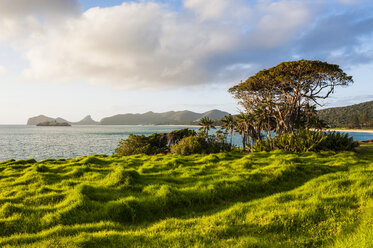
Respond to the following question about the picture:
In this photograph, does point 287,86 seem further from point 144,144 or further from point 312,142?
point 144,144

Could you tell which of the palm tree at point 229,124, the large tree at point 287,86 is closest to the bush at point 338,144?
the large tree at point 287,86

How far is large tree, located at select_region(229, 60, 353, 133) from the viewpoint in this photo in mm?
37781

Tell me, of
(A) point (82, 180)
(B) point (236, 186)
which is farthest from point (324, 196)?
(A) point (82, 180)

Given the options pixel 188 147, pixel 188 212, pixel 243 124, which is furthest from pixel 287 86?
pixel 188 212

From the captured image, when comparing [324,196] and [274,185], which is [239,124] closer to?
[274,185]

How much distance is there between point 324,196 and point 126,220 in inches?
320

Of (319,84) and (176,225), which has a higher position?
(319,84)

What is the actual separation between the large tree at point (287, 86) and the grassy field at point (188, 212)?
3308 centimetres

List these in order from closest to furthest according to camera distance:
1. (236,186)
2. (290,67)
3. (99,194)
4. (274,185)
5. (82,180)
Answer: (99,194) < (236,186) < (274,185) < (82,180) < (290,67)

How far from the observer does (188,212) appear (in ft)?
27.4

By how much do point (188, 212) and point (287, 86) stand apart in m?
44.6

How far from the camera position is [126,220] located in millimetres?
7574

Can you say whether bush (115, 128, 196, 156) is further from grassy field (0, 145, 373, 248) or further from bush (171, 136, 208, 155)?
grassy field (0, 145, 373, 248)

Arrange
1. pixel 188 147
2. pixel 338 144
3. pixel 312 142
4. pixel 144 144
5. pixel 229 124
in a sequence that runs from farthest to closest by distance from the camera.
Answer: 1. pixel 229 124
2. pixel 144 144
3. pixel 188 147
4. pixel 338 144
5. pixel 312 142
